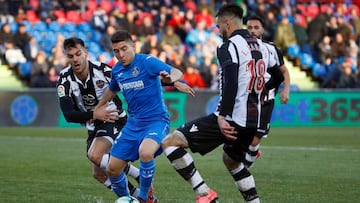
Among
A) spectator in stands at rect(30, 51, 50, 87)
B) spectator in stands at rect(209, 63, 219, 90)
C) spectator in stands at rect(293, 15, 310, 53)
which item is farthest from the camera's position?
spectator in stands at rect(293, 15, 310, 53)

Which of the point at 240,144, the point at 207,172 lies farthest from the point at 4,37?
the point at 240,144

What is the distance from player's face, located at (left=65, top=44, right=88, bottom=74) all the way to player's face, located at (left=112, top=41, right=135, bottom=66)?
681mm

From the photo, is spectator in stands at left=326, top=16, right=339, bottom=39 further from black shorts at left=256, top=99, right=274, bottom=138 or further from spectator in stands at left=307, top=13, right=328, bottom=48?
black shorts at left=256, top=99, right=274, bottom=138

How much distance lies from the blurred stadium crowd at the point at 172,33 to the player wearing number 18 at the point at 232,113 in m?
17.5

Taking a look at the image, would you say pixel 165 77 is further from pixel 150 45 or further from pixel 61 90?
pixel 150 45

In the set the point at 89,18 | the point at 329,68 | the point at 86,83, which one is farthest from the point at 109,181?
the point at 329,68

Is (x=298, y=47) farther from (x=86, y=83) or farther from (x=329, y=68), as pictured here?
(x=86, y=83)

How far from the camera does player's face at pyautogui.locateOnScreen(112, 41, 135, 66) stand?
9.60m

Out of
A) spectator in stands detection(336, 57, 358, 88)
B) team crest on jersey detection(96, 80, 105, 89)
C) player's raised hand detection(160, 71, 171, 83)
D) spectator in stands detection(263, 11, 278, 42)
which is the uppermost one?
player's raised hand detection(160, 71, 171, 83)

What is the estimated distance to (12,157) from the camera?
55.3ft

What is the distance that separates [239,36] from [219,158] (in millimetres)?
8318

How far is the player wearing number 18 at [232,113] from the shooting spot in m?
8.56

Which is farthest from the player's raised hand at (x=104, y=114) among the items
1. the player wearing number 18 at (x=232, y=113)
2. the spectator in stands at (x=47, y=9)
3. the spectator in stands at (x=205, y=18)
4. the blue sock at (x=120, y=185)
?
the spectator in stands at (x=205, y=18)

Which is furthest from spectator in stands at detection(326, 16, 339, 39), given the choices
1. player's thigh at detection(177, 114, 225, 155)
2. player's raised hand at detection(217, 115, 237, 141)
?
player's raised hand at detection(217, 115, 237, 141)
